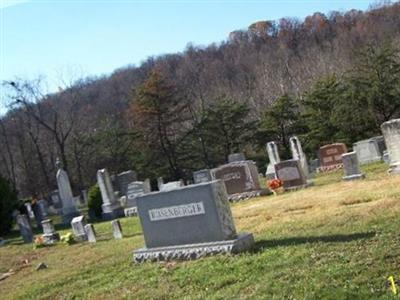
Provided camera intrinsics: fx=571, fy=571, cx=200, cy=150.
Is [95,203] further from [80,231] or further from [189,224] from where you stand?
[189,224]

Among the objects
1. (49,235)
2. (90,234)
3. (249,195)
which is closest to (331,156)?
(249,195)

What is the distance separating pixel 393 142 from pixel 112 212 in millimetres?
12823

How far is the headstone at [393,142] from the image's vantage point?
16.7m

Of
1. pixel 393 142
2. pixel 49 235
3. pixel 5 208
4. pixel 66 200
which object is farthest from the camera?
pixel 66 200

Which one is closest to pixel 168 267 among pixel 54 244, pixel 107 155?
pixel 54 244

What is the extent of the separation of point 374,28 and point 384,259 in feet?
276

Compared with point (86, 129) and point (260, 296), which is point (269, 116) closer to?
point (86, 129)

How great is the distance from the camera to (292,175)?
19.4 metres

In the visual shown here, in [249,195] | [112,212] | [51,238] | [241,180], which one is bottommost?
[249,195]

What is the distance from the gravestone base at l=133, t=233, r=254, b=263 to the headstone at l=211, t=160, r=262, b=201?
11.0 meters

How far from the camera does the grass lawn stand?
607 centimetres

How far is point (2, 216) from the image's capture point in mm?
24922

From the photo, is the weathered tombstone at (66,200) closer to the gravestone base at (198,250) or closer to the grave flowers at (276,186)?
the grave flowers at (276,186)

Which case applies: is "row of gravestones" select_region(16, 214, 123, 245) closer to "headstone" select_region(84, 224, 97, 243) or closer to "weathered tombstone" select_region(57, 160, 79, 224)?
"headstone" select_region(84, 224, 97, 243)
